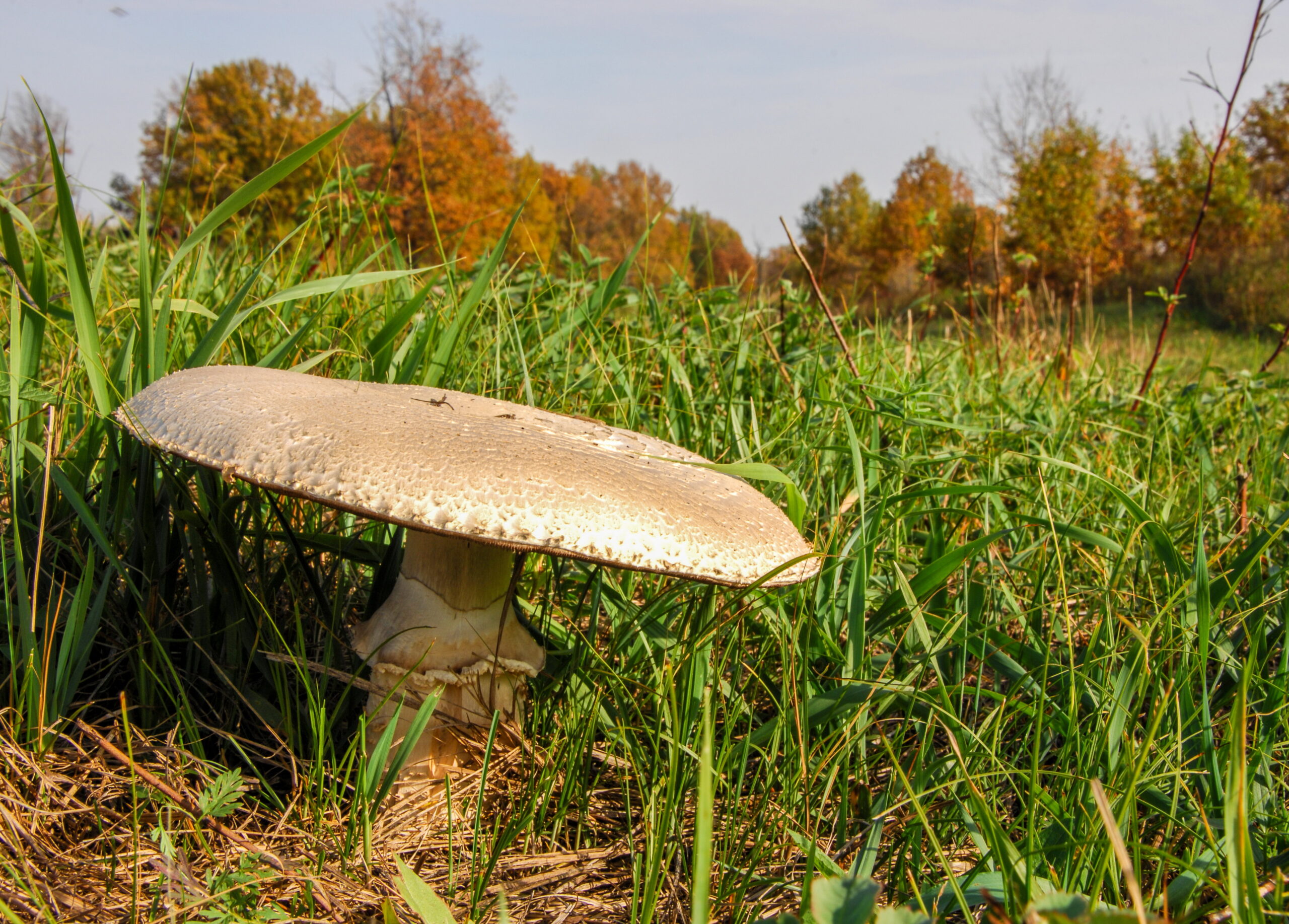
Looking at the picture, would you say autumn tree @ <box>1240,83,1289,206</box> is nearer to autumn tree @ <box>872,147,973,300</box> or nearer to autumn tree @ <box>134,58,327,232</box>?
autumn tree @ <box>872,147,973,300</box>

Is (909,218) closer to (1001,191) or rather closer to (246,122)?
(1001,191)

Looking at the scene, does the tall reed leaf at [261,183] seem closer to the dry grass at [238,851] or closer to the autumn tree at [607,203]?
the dry grass at [238,851]

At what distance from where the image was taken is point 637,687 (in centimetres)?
183

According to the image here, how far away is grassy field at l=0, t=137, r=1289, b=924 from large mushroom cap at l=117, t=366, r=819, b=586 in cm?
26

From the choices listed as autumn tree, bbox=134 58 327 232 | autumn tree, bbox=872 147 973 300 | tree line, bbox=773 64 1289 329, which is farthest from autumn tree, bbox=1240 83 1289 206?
autumn tree, bbox=134 58 327 232

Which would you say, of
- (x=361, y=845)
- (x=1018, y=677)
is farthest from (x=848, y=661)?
(x=361, y=845)

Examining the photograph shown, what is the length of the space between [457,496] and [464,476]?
39 mm

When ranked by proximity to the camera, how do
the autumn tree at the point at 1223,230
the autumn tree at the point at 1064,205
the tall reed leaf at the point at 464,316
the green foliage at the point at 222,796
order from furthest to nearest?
the autumn tree at the point at 1064,205, the autumn tree at the point at 1223,230, the tall reed leaf at the point at 464,316, the green foliage at the point at 222,796

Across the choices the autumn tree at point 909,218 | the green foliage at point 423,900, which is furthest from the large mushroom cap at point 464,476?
the autumn tree at point 909,218

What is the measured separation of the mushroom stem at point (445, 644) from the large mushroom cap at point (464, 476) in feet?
1.20

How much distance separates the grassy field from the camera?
4.36ft

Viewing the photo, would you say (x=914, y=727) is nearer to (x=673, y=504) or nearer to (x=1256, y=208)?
(x=673, y=504)

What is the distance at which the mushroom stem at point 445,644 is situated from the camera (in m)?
1.64

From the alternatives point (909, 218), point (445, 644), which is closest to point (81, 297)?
point (445, 644)
